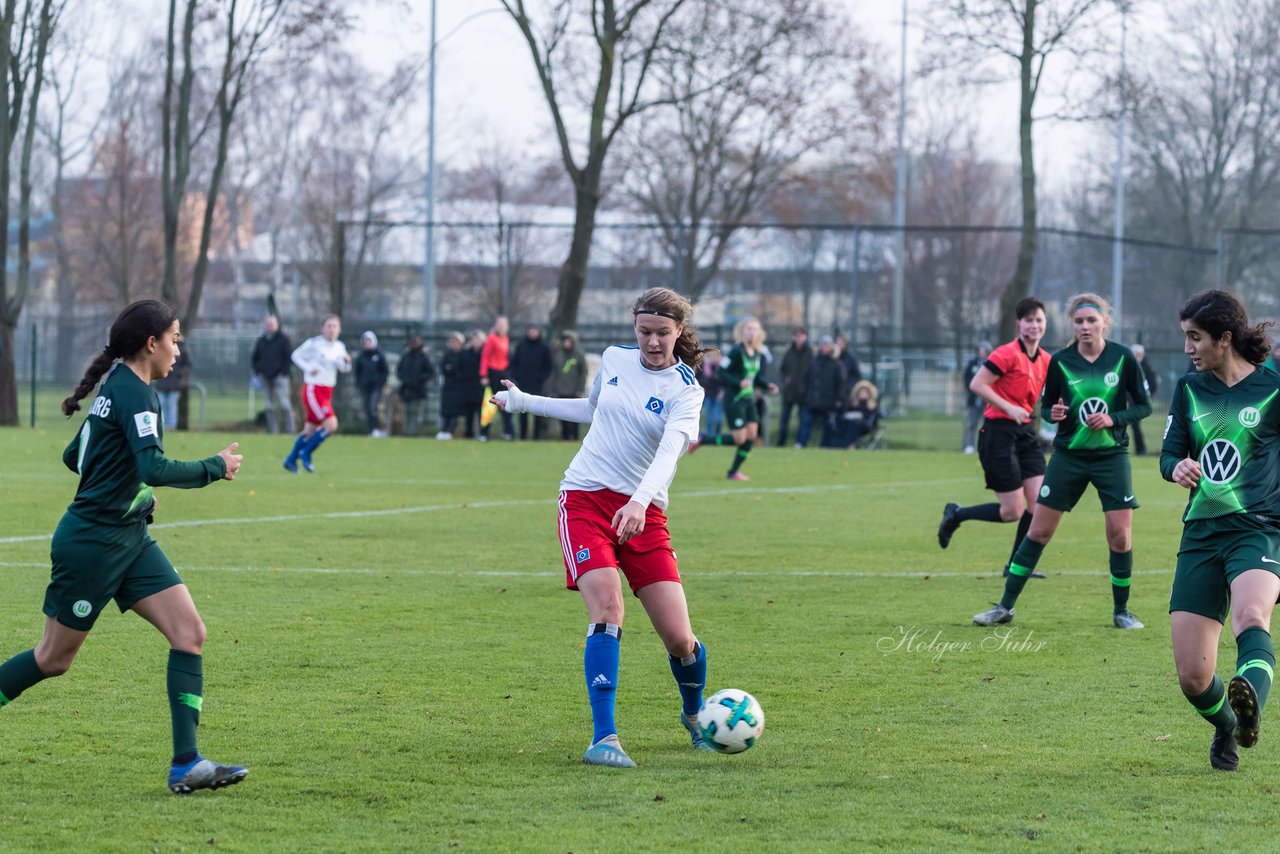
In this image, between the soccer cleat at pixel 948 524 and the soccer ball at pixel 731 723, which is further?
the soccer cleat at pixel 948 524

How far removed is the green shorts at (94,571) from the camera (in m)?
5.12

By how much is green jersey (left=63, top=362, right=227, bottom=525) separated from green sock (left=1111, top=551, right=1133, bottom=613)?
564 centimetres

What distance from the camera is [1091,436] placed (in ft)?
29.1

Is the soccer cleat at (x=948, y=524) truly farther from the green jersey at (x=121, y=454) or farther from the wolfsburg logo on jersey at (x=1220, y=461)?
the green jersey at (x=121, y=454)

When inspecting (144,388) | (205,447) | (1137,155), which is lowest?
(205,447)

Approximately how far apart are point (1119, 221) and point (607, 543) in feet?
126

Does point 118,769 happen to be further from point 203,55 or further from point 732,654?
point 203,55

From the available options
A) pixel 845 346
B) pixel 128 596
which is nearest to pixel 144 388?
pixel 128 596

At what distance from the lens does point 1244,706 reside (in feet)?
17.1

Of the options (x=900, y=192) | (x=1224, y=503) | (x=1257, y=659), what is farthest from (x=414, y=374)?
(x=1257, y=659)

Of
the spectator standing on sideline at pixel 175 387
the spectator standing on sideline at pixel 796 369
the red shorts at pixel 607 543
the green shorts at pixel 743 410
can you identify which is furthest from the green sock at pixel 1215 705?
the spectator standing on sideline at pixel 175 387

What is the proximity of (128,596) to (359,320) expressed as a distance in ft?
87.6

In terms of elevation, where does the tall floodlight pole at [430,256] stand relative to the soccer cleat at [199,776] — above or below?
above

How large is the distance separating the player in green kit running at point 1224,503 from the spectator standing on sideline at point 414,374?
2282 centimetres
